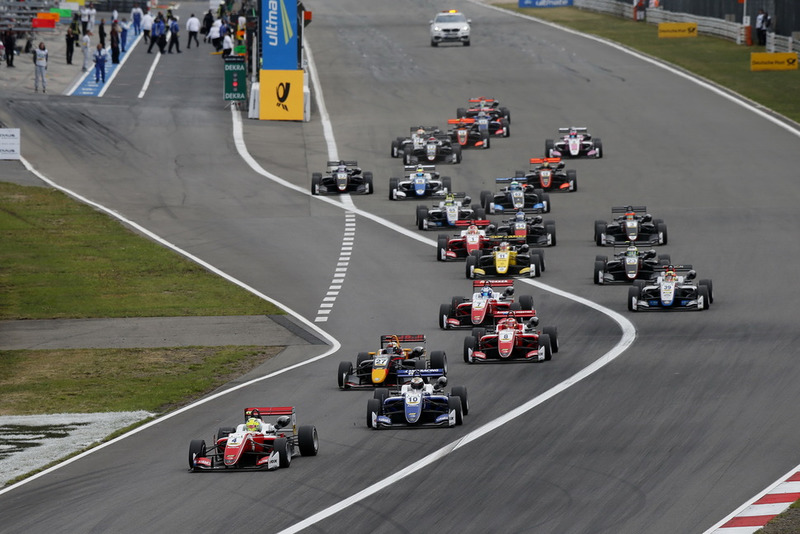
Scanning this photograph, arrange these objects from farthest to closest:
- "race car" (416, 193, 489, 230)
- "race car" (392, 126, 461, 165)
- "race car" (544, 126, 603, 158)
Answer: "race car" (544, 126, 603, 158) → "race car" (392, 126, 461, 165) → "race car" (416, 193, 489, 230)

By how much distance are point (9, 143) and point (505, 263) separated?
26885 mm

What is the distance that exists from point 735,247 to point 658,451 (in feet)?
69.4

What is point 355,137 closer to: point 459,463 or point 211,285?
point 211,285

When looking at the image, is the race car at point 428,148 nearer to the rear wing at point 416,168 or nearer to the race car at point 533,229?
the rear wing at point 416,168

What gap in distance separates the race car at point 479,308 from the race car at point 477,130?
84.7ft

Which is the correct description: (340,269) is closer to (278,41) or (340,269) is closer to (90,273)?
(90,273)

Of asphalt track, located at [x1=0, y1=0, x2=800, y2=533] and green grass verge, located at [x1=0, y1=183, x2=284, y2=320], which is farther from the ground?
asphalt track, located at [x1=0, y1=0, x2=800, y2=533]

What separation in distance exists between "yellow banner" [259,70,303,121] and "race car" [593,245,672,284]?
100ft

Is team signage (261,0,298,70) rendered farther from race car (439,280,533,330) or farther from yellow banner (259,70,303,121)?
race car (439,280,533,330)

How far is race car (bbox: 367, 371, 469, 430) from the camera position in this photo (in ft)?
85.0

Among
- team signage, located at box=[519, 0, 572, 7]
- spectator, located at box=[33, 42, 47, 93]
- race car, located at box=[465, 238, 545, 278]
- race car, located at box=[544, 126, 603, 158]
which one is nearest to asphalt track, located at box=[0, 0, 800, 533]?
race car, located at box=[465, 238, 545, 278]

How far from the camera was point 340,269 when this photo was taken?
4275 cm

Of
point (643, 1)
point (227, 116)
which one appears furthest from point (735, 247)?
point (643, 1)

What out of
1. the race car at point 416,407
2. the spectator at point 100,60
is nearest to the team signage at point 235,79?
the spectator at point 100,60
